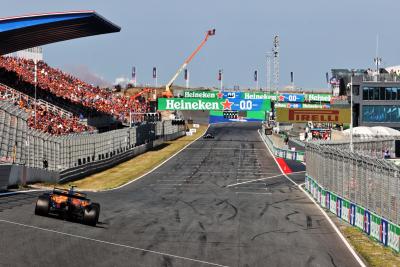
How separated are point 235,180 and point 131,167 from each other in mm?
14238

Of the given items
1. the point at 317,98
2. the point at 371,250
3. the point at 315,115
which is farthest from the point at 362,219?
the point at 317,98

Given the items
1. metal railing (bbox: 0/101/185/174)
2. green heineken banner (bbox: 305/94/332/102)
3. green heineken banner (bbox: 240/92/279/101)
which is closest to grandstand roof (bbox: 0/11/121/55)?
metal railing (bbox: 0/101/185/174)

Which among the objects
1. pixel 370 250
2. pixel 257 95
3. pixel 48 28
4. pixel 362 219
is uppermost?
pixel 48 28

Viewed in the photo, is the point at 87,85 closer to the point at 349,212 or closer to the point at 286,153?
the point at 286,153

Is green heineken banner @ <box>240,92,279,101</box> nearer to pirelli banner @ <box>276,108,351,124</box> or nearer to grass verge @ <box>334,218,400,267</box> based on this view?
pirelli banner @ <box>276,108,351,124</box>

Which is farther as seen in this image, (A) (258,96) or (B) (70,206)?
(A) (258,96)

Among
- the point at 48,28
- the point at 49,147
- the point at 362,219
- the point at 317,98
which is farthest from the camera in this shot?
the point at 317,98

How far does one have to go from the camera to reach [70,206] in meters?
24.2

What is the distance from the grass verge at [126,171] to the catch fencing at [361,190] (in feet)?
53.8

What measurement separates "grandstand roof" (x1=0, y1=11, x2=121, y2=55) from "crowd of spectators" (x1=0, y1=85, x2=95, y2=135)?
6086mm

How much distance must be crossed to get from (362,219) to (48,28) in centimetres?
4885

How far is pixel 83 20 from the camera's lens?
223ft

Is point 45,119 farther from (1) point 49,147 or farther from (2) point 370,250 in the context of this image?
(2) point 370,250

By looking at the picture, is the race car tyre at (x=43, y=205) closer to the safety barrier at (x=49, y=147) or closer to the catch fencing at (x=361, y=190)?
the catch fencing at (x=361, y=190)
